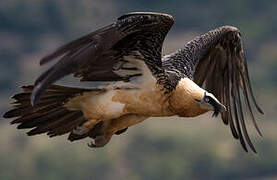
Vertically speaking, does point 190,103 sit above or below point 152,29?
below

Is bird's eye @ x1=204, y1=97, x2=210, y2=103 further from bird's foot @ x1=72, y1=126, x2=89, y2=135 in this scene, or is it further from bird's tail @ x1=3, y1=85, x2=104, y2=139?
bird's foot @ x1=72, y1=126, x2=89, y2=135

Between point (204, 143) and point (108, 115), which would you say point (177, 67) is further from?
point (204, 143)

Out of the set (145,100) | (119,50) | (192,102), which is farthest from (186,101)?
(119,50)

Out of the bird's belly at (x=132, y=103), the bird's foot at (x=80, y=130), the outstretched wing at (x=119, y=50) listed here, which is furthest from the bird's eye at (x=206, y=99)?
the bird's foot at (x=80, y=130)

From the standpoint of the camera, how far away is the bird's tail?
1041 centimetres

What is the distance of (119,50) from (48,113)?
132 centimetres

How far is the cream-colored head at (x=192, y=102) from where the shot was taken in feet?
33.0

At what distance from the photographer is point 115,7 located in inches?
2960

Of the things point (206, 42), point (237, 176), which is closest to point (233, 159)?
point (237, 176)

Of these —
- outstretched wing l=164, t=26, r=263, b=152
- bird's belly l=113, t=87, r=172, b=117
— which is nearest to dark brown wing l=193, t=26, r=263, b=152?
outstretched wing l=164, t=26, r=263, b=152

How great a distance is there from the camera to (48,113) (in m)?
10.6

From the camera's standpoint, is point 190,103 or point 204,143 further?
point 204,143

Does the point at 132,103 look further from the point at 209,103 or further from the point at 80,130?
the point at 80,130

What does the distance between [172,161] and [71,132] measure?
42551mm
